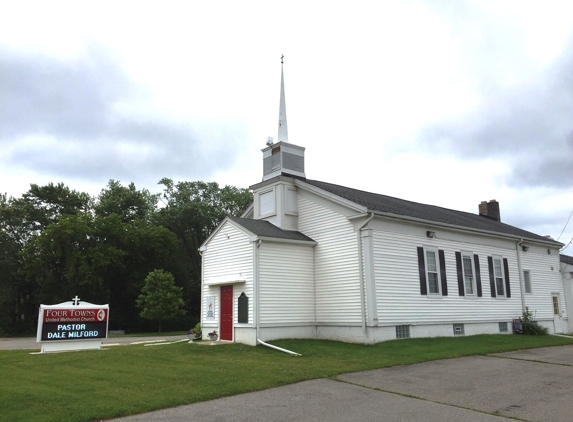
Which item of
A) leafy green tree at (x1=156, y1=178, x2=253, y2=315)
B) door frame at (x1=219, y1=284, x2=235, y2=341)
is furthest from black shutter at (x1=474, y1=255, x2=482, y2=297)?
leafy green tree at (x1=156, y1=178, x2=253, y2=315)

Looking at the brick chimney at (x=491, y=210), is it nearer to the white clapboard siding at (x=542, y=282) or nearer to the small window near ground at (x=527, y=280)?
the white clapboard siding at (x=542, y=282)

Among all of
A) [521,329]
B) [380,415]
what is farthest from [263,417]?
[521,329]

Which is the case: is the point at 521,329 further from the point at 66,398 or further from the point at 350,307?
the point at 66,398

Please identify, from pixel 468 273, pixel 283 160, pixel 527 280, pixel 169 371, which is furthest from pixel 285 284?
pixel 527 280

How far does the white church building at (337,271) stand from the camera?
58.4ft

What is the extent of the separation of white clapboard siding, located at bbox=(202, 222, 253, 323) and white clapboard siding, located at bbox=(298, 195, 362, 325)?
310 centimetres

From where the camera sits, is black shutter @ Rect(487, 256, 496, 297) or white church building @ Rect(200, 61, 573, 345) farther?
black shutter @ Rect(487, 256, 496, 297)

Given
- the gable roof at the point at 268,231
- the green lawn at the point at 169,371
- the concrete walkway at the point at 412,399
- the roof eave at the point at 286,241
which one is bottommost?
the concrete walkway at the point at 412,399

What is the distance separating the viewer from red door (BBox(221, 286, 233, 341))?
1869cm

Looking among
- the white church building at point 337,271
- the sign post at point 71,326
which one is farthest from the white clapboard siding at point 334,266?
the sign post at point 71,326

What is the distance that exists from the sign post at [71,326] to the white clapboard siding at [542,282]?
20.5 meters

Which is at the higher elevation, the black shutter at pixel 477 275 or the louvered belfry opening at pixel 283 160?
the louvered belfry opening at pixel 283 160

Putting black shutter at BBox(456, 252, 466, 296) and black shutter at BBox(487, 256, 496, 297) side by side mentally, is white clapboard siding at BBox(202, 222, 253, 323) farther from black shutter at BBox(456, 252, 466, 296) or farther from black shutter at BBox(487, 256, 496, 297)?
black shutter at BBox(487, 256, 496, 297)

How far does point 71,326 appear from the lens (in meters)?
16.4
